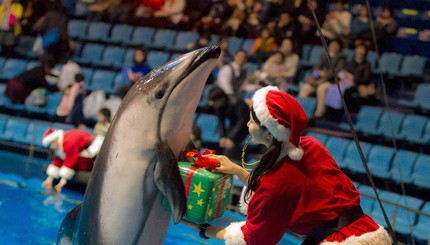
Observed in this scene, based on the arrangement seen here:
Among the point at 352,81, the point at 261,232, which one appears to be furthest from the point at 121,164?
the point at 352,81

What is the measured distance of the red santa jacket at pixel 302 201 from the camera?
3369mm

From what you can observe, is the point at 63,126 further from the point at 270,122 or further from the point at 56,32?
the point at 270,122

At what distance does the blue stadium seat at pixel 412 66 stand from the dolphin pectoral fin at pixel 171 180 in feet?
23.8

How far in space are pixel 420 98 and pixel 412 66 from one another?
71 centimetres

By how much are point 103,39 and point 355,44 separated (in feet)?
16.9

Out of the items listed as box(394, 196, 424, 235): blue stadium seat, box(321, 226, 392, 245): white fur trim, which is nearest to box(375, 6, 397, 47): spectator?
box(394, 196, 424, 235): blue stadium seat

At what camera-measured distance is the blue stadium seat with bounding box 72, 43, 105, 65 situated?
13.0 meters

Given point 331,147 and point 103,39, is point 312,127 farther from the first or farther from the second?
point 103,39

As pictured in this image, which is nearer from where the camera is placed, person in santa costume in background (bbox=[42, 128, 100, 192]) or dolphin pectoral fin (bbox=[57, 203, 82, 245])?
dolphin pectoral fin (bbox=[57, 203, 82, 245])

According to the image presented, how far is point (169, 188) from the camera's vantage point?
367cm

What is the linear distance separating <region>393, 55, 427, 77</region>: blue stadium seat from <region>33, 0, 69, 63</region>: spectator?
611 cm

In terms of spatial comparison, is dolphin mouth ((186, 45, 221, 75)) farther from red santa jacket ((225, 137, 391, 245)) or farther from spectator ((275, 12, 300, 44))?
spectator ((275, 12, 300, 44))

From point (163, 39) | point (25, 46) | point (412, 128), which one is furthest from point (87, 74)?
point (412, 128)

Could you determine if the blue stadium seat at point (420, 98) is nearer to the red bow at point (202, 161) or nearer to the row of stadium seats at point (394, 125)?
the row of stadium seats at point (394, 125)
